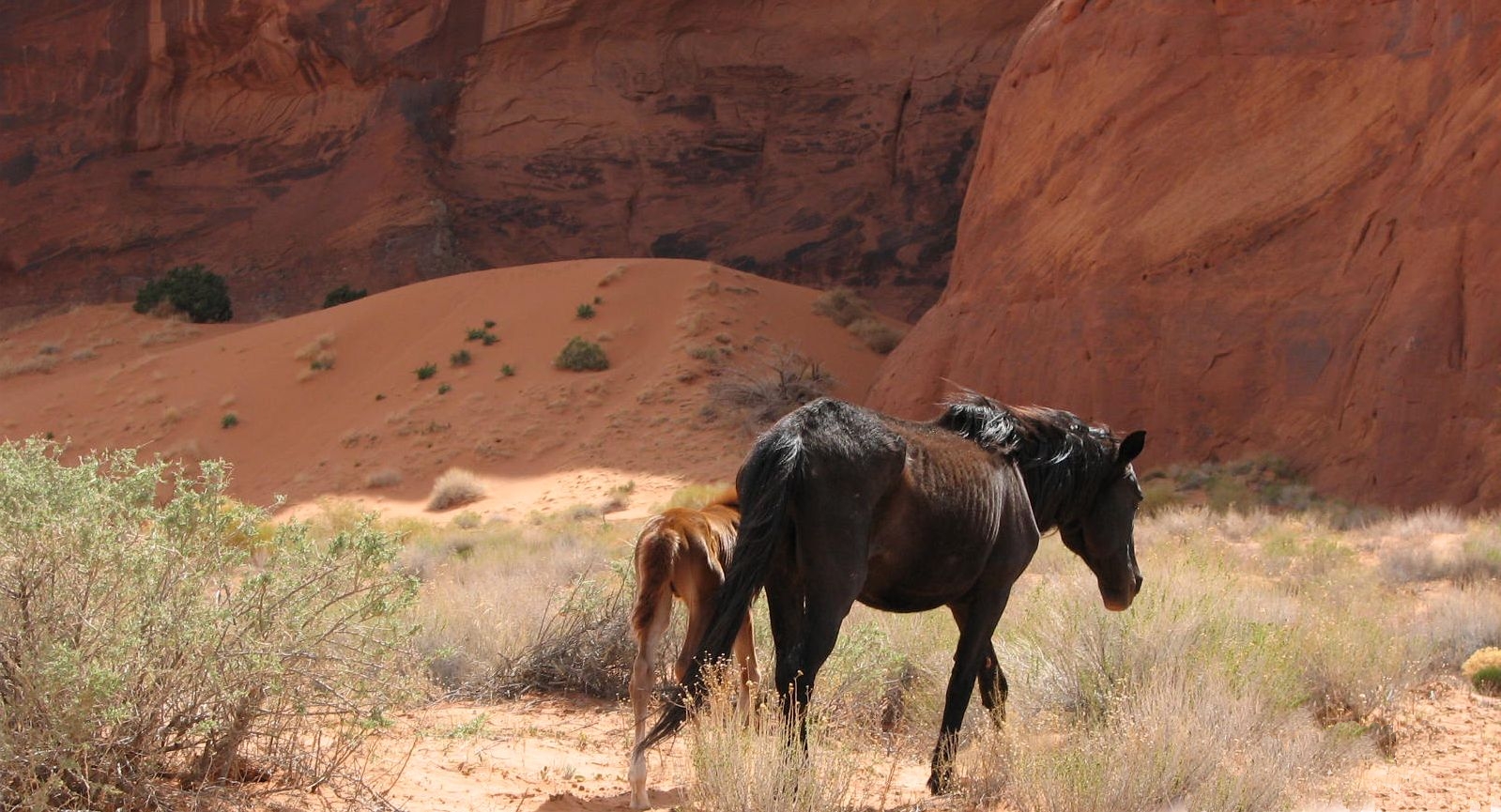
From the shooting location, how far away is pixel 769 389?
26234mm

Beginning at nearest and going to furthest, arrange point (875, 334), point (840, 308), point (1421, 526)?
point (1421, 526), point (875, 334), point (840, 308)

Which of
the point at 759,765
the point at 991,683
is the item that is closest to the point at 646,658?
the point at 759,765

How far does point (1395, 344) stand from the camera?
53.5 ft

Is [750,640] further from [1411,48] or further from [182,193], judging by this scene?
[182,193]

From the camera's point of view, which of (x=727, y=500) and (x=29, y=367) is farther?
(x=29, y=367)

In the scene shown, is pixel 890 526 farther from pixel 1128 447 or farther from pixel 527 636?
pixel 527 636

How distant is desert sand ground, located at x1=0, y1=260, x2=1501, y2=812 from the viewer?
24.8 m

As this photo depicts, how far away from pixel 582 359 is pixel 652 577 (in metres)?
23.6

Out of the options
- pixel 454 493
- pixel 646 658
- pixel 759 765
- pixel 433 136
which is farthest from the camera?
pixel 433 136

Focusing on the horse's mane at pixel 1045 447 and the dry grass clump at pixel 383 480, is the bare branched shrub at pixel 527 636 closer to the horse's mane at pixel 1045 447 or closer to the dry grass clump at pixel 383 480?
the horse's mane at pixel 1045 447

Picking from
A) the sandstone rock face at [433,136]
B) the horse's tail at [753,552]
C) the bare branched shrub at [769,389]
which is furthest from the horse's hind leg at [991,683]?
the sandstone rock face at [433,136]

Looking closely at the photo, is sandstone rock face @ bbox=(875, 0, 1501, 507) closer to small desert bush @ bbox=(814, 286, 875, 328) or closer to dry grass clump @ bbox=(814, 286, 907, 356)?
dry grass clump @ bbox=(814, 286, 907, 356)

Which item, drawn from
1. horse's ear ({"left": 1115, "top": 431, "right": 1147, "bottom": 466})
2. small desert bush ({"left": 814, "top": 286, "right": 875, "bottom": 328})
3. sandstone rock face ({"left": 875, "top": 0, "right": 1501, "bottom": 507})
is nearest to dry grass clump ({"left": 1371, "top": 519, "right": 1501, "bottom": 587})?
sandstone rock face ({"left": 875, "top": 0, "right": 1501, "bottom": 507})

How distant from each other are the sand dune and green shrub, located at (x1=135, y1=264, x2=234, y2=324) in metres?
2.47
